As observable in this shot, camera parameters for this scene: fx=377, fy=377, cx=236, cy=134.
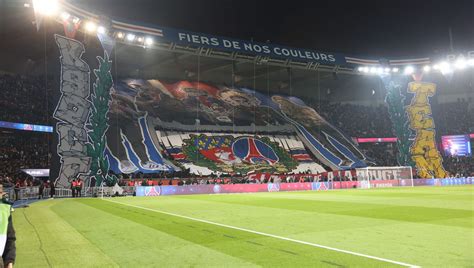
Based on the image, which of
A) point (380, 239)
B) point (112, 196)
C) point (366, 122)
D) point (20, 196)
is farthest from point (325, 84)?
point (380, 239)

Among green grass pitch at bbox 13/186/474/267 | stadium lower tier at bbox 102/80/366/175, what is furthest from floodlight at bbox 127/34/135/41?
green grass pitch at bbox 13/186/474/267

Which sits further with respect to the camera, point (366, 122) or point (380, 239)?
point (366, 122)

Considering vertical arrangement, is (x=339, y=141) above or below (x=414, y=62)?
below

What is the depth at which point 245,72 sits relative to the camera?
185 feet

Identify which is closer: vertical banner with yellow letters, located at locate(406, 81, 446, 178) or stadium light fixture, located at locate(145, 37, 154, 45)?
stadium light fixture, located at locate(145, 37, 154, 45)

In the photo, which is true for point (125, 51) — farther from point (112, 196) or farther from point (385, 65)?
point (385, 65)

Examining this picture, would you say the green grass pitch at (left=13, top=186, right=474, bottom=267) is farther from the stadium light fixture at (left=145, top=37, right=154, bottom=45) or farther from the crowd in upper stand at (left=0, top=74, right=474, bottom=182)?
the stadium light fixture at (left=145, top=37, right=154, bottom=45)

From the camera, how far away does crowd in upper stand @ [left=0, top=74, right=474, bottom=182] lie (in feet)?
132

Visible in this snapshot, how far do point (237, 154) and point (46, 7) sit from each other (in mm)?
27690

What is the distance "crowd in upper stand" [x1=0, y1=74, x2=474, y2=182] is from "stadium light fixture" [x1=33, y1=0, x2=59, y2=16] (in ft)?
32.7

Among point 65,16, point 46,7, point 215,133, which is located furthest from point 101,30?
point 215,133

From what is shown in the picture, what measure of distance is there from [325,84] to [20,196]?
159ft

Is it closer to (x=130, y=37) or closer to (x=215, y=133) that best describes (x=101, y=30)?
(x=130, y=37)

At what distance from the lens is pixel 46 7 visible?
27.9m
